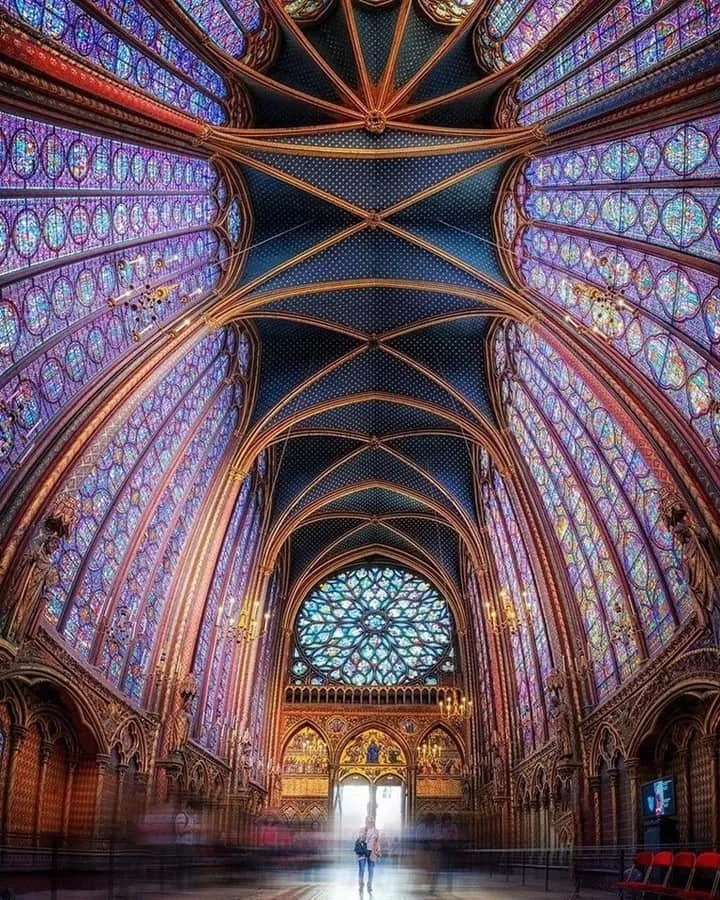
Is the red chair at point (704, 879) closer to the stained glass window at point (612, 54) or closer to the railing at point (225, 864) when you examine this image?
the railing at point (225, 864)

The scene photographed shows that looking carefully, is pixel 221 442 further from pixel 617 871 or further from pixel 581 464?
pixel 617 871

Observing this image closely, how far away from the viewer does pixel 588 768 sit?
23.1 metres

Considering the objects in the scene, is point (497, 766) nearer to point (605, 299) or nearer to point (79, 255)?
point (605, 299)

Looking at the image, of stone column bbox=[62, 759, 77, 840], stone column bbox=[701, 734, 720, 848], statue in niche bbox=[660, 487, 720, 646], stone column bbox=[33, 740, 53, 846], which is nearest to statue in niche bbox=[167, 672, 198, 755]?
stone column bbox=[62, 759, 77, 840]

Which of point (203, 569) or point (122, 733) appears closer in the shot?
point (122, 733)

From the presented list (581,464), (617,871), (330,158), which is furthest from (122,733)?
(330,158)

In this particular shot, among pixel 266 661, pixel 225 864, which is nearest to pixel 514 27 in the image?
pixel 225 864

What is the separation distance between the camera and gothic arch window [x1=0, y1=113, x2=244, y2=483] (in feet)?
50.6

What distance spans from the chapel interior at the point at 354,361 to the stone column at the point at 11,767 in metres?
0.08

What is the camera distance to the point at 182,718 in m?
25.2

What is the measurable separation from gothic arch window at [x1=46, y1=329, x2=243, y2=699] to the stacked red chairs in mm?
12972

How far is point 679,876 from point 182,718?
15.8 meters

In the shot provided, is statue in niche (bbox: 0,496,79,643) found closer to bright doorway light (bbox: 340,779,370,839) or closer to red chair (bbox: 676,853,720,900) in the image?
red chair (bbox: 676,853,720,900)

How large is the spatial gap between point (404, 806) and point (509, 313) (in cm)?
2576
